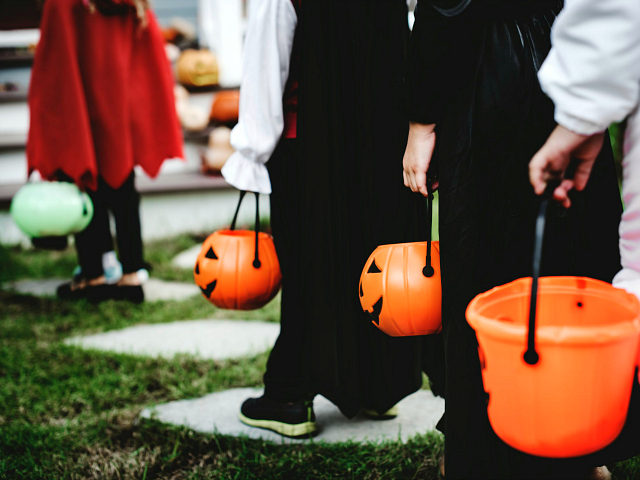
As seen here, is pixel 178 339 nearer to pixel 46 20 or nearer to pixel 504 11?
pixel 46 20

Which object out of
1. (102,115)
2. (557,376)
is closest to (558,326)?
(557,376)

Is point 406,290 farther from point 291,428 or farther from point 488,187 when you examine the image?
point 291,428

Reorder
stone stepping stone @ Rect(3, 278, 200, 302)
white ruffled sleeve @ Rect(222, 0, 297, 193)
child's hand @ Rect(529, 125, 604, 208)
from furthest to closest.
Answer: stone stepping stone @ Rect(3, 278, 200, 302), white ruffled sleeve @ Rect(222, 0, 297, 193), child's hand @ Rect(529, 125, 604, 208)

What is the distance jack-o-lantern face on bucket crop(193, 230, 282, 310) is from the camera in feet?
5.65

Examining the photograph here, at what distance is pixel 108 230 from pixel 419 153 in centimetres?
248

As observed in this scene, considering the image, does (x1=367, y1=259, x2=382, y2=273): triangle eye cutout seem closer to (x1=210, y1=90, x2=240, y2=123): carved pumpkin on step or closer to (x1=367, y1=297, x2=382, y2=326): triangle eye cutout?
(x1=367, y1=297, x2=382, y2=326): triangle eye cutout

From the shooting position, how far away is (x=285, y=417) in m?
1.83

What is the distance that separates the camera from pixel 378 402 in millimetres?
1745

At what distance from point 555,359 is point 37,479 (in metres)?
1.37

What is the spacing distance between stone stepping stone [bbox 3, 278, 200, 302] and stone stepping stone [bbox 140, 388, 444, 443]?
1.28 m

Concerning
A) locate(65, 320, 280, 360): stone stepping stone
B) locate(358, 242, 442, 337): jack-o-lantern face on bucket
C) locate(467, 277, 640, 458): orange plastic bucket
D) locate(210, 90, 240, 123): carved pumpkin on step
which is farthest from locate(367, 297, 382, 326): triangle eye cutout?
locate(210, 90, 240, 123): carved pumpkin on step

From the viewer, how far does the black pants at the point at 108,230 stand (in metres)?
3.20

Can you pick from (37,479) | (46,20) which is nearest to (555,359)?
(37,479)

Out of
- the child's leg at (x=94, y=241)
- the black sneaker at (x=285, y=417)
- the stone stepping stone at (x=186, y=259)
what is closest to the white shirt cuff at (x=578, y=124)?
the black sneaker at (x=285, y=417)
